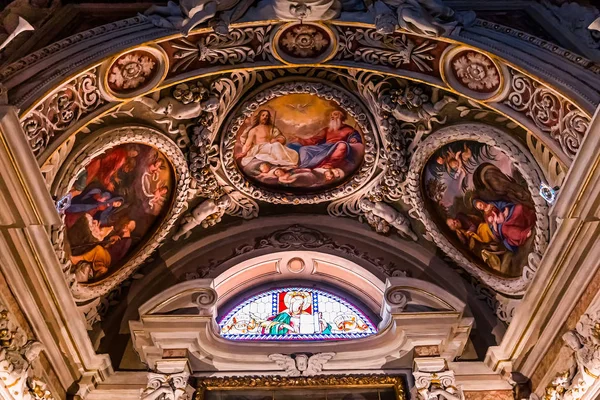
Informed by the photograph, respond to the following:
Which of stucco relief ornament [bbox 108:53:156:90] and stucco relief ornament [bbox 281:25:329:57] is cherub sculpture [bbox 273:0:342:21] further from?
stucco relief ornament [bbox 108:53:156:90]

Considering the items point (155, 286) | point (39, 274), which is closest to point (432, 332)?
point (155, 286)

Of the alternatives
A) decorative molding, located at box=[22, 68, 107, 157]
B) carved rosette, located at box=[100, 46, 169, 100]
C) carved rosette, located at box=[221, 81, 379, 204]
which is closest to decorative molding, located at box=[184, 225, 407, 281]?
carved rosette, located at box=[221, 81, 379, 204]

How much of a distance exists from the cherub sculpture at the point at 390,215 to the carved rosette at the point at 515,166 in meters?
0.22

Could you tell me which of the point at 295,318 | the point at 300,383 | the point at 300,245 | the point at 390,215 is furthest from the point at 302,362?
the point at 390,215

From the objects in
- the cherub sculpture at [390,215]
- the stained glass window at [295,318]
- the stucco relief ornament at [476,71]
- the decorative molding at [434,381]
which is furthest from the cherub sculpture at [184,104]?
the decorative molding at [434,381]

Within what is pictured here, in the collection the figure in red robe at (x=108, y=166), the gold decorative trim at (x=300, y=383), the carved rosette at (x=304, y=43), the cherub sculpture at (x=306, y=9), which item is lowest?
the gold decorative trim at (x=300, y=383)

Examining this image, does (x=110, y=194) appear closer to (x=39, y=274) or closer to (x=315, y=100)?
(x=39, y=274)

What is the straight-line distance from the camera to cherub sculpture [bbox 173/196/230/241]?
34.1 ft

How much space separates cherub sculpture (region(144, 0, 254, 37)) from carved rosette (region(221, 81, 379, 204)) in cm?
155

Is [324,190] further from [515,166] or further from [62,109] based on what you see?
[62,109]

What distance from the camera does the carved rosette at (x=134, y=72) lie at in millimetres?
8031

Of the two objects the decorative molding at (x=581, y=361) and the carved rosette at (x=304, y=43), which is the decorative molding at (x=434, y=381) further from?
the carved rosette at (x=304, y=43)

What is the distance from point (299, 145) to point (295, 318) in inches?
106

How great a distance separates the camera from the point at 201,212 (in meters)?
10.4
